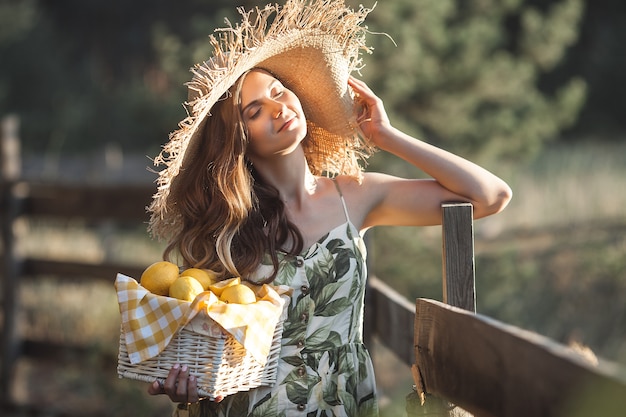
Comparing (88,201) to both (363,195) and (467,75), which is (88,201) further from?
(467,75)

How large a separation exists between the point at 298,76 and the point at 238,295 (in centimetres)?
85

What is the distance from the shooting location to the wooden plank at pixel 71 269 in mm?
5355

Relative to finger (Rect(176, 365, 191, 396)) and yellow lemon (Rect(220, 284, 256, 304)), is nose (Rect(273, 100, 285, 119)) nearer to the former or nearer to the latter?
yellow lemon (Rect(220, 284, 256, 304))

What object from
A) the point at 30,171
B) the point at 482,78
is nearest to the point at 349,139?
the point at 482,78

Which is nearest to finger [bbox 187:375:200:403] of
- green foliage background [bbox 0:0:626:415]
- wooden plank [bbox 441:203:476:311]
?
wooden plank [bbox 441:203:476:311]

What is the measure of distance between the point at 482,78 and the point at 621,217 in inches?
148

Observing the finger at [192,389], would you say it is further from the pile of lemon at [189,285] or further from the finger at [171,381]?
the pile of lemon at [189,285]

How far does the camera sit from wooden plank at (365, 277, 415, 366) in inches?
109

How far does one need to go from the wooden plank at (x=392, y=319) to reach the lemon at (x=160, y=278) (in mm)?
852

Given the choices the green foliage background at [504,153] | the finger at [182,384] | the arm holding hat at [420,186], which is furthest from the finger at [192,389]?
the green foliage background at [504,153]

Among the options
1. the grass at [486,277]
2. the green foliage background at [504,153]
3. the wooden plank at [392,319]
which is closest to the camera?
the wooden plank at [392,319]

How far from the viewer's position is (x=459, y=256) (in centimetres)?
213

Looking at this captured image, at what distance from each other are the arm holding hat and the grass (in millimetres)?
2575

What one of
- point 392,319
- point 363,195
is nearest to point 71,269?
point 392,319
